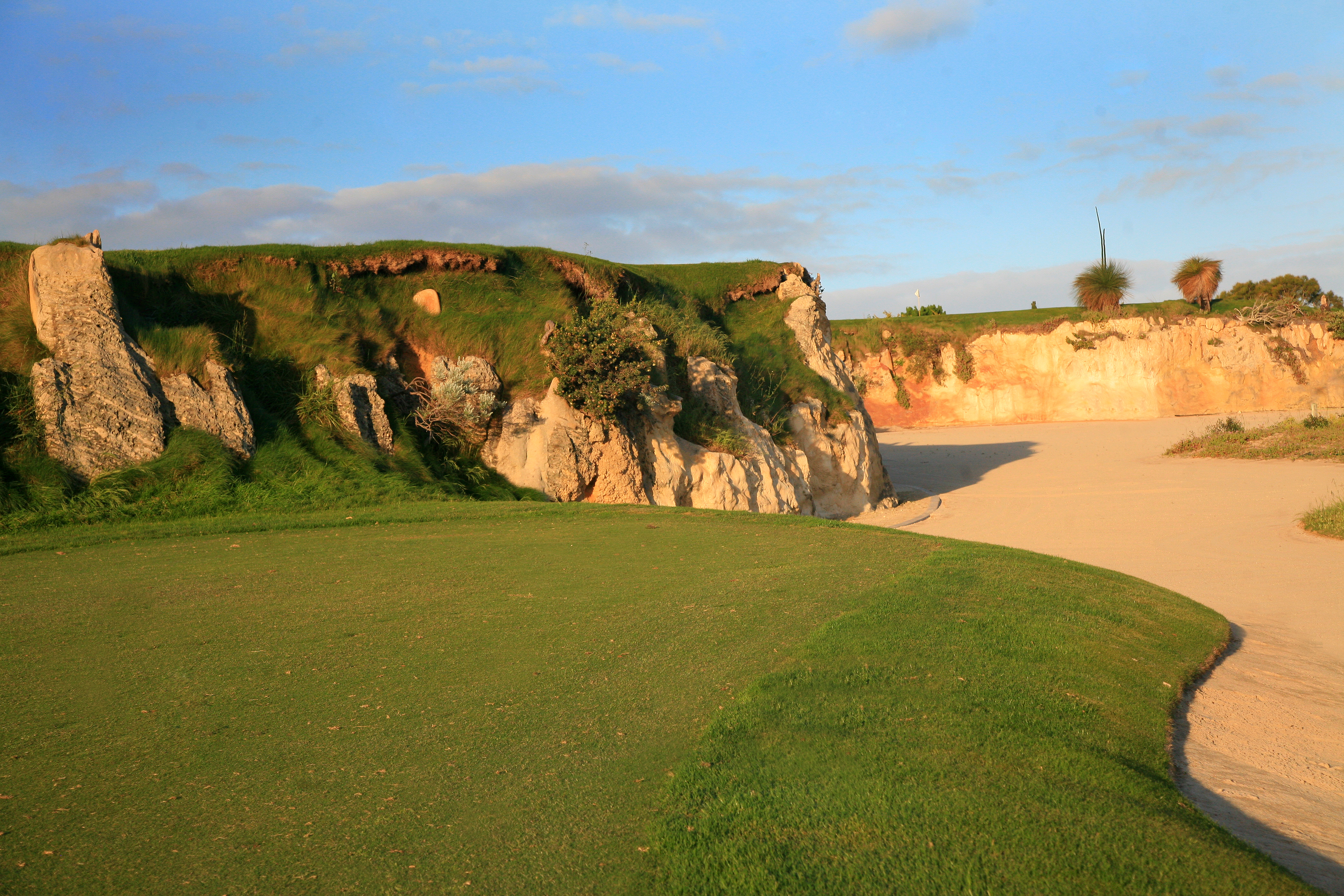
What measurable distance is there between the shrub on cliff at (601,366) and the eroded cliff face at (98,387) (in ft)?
17.7

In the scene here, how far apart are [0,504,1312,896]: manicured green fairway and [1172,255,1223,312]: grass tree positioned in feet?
151

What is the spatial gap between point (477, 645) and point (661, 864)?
3013 millimetres

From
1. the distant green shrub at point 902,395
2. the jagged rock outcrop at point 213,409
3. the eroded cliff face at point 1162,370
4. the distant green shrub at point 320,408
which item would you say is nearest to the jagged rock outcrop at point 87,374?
the jagged rock outcrop at point 213,409

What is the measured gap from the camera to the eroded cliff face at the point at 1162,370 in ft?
144

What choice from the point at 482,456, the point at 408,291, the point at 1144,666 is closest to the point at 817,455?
the point at 482,456

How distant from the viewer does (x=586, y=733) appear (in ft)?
14.9

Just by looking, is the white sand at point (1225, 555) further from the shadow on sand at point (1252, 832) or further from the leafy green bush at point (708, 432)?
the leafy green bush at point (708, 432)

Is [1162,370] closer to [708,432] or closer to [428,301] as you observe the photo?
[708,432]

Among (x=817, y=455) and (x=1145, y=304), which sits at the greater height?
(x=1145, y=304)

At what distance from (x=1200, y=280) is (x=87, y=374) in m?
50.9

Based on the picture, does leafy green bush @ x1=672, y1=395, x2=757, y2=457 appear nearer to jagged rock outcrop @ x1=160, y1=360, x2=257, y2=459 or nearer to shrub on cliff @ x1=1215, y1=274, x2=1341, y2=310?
jagged rock outcrop @ x1=160, y1=360, x2=257, y2=459

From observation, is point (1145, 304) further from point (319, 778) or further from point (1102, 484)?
point (319, 778)

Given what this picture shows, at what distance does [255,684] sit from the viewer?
520 cm

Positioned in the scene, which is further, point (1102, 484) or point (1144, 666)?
point (1102, 484)
